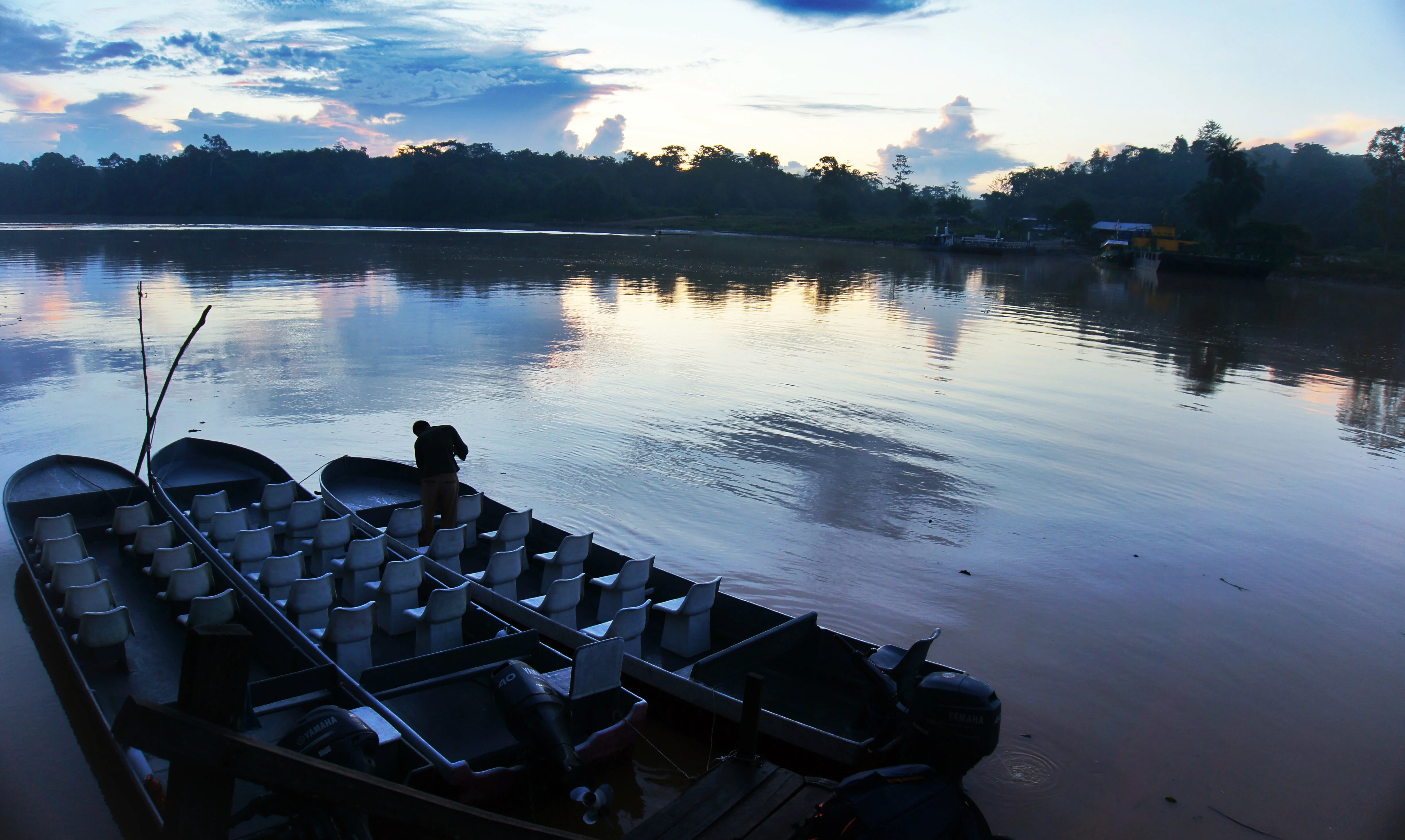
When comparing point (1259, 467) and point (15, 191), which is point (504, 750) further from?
point (15, 191)

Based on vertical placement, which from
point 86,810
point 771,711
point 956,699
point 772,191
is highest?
point 772,191

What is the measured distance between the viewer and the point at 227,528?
330 inches

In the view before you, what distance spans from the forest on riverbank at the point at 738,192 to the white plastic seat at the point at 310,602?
8647cm

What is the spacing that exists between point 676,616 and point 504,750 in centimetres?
194

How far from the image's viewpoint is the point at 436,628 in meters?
6.68

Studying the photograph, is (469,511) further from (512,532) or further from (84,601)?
(84,601)

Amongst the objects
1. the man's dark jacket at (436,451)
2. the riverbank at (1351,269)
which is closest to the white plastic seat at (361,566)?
the man's dark jacket at (436,451)

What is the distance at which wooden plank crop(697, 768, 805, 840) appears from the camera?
4.04m

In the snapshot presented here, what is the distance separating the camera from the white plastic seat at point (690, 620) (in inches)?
273

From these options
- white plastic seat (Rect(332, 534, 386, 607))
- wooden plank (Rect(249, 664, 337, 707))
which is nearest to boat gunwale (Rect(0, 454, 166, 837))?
wooden plank (Rect(249, 664, 337, 707))

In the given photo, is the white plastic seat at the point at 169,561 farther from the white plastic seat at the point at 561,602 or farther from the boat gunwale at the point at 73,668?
the white plastic seat at the point at 561,602

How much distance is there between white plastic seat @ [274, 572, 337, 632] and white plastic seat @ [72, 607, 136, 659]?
3.76ft

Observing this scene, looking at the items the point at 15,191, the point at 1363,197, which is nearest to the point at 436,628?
the point at 1363,197

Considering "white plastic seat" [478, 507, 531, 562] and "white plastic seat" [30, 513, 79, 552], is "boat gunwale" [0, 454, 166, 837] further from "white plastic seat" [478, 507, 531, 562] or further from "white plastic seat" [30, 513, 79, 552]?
"white plastic seat" [478, 507, 531, 562]
